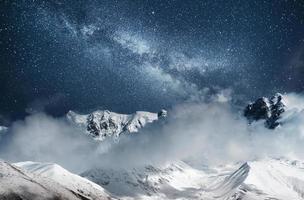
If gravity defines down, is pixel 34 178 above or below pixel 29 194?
above

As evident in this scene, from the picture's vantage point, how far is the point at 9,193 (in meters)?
143

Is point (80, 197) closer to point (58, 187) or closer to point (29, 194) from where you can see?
point (58, 187)

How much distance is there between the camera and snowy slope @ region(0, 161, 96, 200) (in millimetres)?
144625

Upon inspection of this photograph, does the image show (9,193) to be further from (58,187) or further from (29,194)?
(58,187)

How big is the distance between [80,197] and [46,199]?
71.4 feet

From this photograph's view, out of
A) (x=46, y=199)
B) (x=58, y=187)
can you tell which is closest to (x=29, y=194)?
(x=46, y=199)

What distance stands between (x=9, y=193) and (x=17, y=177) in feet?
56.5

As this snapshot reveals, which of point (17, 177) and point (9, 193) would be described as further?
point (17, 177)

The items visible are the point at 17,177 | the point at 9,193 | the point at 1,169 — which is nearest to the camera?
the point at 9,193

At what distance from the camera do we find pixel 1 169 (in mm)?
170500

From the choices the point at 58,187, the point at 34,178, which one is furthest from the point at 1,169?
the point at 58,187

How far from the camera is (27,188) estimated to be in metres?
152

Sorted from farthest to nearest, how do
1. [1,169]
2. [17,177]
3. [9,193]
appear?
[1,169] → [17,177] → [9,193]

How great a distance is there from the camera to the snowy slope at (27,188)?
474 ft
